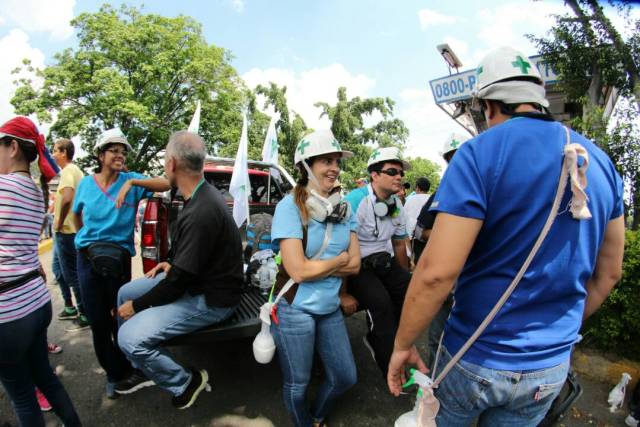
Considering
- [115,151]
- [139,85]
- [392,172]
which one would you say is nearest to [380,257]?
[392,172]

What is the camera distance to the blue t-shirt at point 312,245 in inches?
81.9

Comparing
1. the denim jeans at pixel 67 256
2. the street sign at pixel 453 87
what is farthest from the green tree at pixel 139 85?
the denim jeans at pixel 67 256

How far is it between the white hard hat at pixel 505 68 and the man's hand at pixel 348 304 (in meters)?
1.86

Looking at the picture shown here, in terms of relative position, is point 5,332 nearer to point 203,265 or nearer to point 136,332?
point 136,332

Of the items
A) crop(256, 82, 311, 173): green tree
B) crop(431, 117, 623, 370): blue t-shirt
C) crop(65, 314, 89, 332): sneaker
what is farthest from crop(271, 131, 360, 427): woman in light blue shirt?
crop(256, 82, 311, 173): green tree

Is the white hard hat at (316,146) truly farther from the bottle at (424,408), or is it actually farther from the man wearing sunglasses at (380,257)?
the bottle at (424,408)

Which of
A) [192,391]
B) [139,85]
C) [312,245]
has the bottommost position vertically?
[192,391]

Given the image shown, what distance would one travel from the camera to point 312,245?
7.06ft

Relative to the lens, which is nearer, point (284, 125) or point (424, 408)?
point (424, 408)

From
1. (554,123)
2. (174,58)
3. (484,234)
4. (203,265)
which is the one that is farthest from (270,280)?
(174,58)

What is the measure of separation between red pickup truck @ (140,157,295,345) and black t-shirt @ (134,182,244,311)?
26 centimetres

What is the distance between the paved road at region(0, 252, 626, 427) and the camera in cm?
265

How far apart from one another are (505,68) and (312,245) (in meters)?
1.36

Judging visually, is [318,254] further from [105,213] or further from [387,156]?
[105,213]
